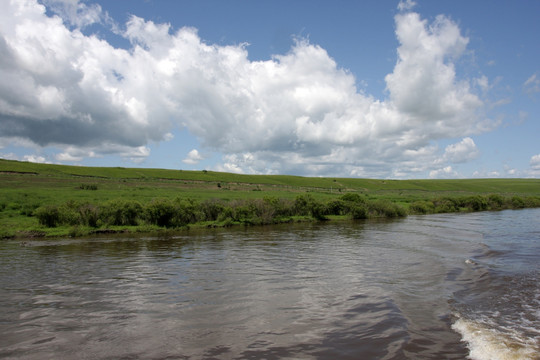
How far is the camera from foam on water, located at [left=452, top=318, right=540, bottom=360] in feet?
25.8

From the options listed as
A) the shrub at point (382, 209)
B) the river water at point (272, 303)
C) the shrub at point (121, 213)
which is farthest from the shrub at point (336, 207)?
the river water at point (272, 303)

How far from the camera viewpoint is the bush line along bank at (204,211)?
33.7 m

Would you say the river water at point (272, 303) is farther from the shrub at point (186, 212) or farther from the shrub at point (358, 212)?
the shrub at point (358, 212)

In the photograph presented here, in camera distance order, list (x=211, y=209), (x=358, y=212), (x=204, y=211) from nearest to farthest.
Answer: (x=204, y=211) → (x=211, y=209) → (x=358, y=212)

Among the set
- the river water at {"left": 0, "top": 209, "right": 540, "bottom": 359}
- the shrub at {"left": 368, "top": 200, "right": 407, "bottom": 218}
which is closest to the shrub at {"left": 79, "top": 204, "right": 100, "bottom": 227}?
the river water at {"left": 0, "top": 209, "right": 540, "bottom": 359}

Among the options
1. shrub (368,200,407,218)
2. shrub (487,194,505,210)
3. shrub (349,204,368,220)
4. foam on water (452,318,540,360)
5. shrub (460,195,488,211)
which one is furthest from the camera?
shrub (487,194,505,210)

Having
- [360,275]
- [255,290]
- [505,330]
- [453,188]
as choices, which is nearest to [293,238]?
[360,275]

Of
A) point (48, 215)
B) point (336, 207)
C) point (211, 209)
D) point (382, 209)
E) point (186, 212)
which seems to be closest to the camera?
point (48, 215)

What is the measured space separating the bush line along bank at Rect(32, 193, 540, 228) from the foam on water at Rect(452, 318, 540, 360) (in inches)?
1215

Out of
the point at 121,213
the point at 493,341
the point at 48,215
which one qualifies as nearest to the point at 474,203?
the point at 121,213

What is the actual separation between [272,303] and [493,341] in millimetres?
6446

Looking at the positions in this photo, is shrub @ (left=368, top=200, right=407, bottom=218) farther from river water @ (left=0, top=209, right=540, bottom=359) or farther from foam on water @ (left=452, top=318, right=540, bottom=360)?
foam on water @ (left=452, top=318, right=540, bottom=360)

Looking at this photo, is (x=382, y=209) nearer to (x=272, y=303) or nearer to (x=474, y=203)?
(x=474, y=203)

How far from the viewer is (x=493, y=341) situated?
857 centimetres
